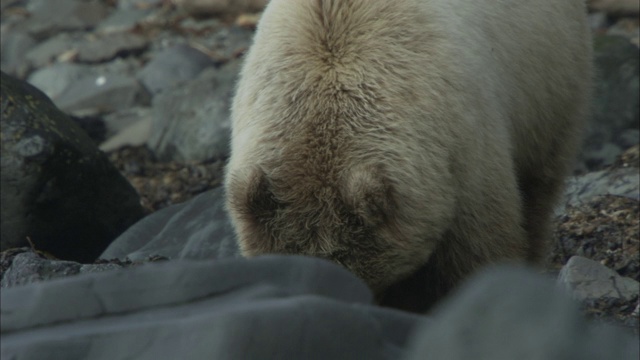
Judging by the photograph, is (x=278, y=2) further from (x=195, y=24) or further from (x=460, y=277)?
(x=195, y=24)

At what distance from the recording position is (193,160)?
9.63 m

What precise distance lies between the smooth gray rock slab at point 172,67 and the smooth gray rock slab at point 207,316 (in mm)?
8965

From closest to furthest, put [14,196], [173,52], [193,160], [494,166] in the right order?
[494,166]
[14,196]
[193,160]
[173,52]

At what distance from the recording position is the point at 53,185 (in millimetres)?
7117

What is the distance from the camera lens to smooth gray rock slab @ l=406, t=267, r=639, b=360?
2.55 metres

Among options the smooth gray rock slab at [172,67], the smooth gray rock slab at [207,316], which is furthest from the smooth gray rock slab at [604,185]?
the smooth gray rock slab at [172,67]

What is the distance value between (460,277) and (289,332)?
203 cm

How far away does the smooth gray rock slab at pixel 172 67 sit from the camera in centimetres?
1204

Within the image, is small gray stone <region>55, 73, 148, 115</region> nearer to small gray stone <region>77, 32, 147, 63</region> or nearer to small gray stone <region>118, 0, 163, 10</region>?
small gray stone <region>77, 32, 147, 63</region>

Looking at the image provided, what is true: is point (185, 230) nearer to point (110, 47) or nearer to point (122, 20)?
point (110, 47)

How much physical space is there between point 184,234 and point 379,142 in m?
2.71

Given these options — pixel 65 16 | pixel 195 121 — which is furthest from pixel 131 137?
pixel 65 16

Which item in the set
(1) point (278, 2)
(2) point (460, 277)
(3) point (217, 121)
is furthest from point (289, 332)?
(3) point (217, 121)

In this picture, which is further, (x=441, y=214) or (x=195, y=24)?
(x=195, y=24)
